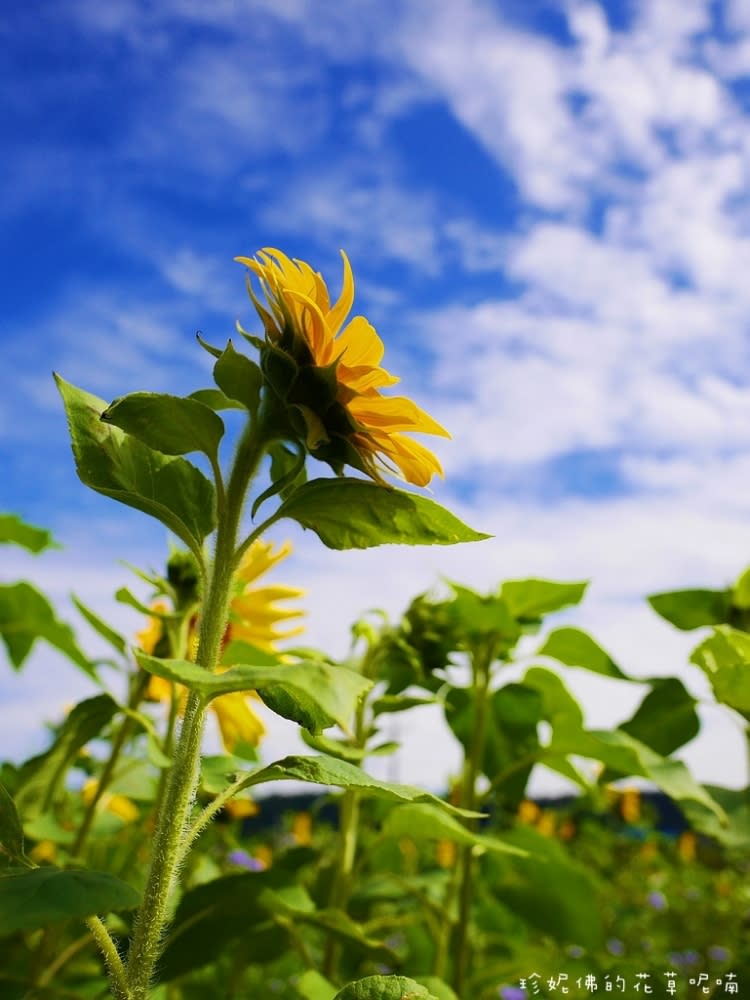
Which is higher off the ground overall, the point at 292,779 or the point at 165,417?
the point at 165,417

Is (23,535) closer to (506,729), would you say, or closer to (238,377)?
(506,729)

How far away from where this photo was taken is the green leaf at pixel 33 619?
4.49ft

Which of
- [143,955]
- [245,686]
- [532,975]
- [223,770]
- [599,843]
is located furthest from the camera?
[599,843]

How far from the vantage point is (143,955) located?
2.38 feet

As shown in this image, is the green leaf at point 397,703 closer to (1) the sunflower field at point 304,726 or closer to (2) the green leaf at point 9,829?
(1) the sunflower field at point 304,726

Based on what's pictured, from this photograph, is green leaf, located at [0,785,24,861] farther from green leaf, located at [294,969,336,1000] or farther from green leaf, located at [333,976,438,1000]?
green leaf, located at [294,969,336,1000]

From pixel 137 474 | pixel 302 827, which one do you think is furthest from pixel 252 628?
pixel 302 827

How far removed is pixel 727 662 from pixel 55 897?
2.31 feet

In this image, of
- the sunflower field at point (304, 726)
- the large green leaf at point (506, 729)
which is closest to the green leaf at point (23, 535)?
the sunflower field at point (304, 726)

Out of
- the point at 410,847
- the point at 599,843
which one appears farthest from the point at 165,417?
the point at 599,843

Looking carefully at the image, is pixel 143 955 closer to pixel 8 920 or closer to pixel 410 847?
pixel 8 920

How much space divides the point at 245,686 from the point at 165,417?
0.26m

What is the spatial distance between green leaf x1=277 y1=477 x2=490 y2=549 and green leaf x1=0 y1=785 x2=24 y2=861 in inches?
12.0

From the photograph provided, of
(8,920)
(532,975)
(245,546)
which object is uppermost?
(245,546)
